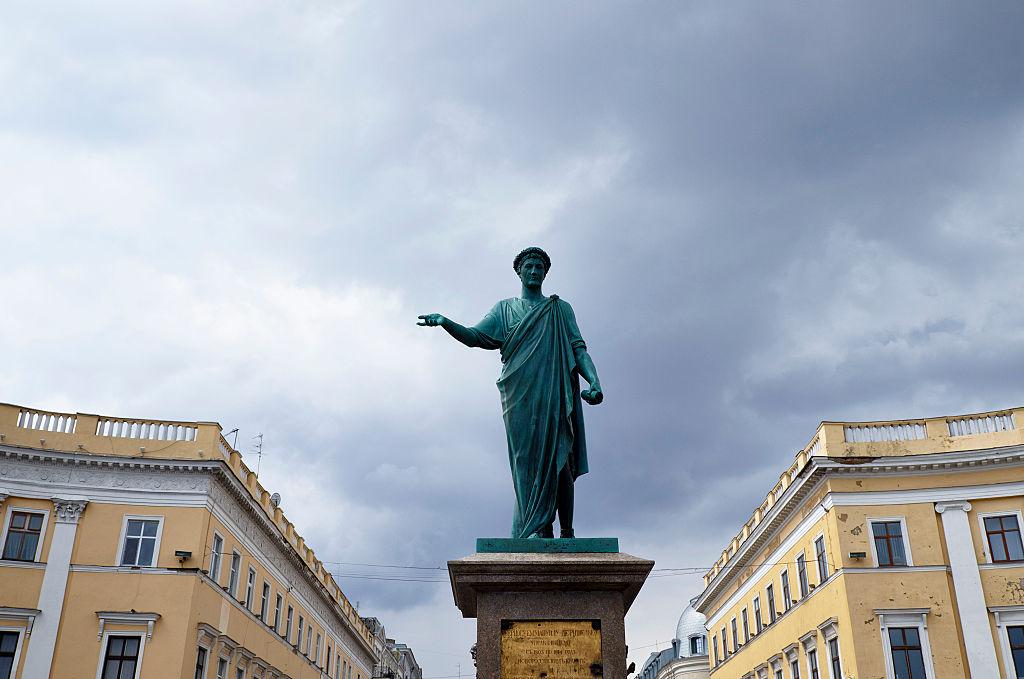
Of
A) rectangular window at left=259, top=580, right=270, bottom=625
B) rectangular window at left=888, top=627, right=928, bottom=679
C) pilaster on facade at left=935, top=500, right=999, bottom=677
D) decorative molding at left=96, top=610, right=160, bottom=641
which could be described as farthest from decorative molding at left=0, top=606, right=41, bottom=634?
pilaster on facade at left=935, top=500, right=999, bottom=677

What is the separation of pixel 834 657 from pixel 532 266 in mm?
25810

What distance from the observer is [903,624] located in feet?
92.5

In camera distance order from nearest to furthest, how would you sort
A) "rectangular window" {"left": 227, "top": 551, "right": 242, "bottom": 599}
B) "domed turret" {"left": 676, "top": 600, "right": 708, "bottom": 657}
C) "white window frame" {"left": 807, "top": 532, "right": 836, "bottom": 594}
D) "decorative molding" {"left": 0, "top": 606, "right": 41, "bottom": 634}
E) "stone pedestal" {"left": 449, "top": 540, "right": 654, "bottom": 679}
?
"stone pedestal" {"left": 449, "top": 540, "right": 654, "bottom": 679}, "decorative molding" {"left": 0, "top": 606, "right": 41, "bottom": 634}, "rectangular window" {"left": 227, "top": 551, "right": 242, "bottom": 599}, "white window frame" {"left": 807, "top": 532, "right": 836, "bottom": 594}, "domed turret" {"left": 676, "top": 600, "right": 708, "bottom": 657}

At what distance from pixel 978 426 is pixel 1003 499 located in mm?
2580

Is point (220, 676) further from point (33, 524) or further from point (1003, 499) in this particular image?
point (1003, 499)

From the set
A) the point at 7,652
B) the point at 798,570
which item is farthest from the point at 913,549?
the point at 7,652

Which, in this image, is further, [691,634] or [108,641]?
[691,634]

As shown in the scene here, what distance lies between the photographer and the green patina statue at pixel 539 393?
8586 millimetres

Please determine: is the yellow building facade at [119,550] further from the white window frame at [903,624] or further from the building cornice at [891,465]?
the white window frame at [903,624]

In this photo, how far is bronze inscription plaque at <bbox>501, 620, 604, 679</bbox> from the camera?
7.32m

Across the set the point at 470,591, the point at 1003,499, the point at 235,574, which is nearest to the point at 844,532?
the point at 1003,499

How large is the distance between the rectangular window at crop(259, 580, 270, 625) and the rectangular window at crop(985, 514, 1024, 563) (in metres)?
26.2

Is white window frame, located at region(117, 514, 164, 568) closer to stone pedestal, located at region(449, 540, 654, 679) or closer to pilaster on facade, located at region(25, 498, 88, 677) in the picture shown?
pilaster on facade, located at region(25, 498, 88, 677)

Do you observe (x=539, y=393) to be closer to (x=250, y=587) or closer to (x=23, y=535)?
(x=23, y=535)
